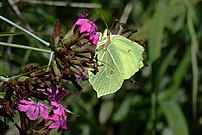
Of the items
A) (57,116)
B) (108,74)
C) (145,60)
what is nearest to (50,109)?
(57,116)

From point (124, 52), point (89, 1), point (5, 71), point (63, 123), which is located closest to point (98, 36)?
point (124, 52)

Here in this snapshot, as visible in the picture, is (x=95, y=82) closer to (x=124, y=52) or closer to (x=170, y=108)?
(x=124, y=52)

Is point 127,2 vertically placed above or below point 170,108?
above

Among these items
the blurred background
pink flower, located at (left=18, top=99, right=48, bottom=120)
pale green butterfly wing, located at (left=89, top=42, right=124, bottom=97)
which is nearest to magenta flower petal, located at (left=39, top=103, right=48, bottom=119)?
pink flower, located at (left=18, top=99, right=48, bottom=120)

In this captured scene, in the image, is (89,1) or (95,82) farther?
(89,1)

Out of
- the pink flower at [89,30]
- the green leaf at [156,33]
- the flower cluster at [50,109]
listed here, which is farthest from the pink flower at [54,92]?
the green leaf at [156,33]

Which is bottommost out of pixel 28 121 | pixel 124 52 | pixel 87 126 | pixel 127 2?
pixel 87 126

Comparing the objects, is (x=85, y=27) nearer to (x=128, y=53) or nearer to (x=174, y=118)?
(x=128, y=53)

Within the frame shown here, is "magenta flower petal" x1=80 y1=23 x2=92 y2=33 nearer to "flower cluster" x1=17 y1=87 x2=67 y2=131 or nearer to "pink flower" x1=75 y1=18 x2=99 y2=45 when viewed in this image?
"pink flower" x1=75 y1=18 x2=99 y2=45
